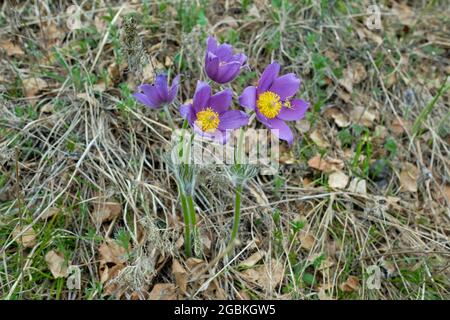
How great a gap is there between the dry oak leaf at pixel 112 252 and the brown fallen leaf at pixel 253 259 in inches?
20.1

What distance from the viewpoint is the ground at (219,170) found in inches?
86.7

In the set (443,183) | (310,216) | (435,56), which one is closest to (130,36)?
(310,216)

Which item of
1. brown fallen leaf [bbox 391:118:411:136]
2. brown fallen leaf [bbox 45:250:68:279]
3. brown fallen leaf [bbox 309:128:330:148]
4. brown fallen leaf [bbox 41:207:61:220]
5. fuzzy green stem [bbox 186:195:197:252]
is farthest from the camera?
brown fallen leaf [bbox 391:118:411:136]

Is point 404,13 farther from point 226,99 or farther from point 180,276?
point 180,276

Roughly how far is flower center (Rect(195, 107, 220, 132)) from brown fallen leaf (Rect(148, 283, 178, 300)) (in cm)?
73

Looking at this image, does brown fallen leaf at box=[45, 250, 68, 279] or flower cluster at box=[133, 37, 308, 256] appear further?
brown fallen leaf at box=[45, 250, 68, 279]

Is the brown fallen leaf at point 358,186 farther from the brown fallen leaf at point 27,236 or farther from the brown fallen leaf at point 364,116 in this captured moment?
the brown fallen leaf at point 27,236

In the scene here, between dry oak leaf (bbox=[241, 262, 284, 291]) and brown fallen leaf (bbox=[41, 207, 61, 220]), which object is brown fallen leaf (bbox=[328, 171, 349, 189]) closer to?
dry oak leaf (bbox=[241, 262, 284, 291])

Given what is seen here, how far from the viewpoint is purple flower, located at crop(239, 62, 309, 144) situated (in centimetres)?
183

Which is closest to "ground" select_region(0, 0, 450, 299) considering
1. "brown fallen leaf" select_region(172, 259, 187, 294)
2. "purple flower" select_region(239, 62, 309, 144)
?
"brown fallen leaf" select_region(172, 259, 187, 294)

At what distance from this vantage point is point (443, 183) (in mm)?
2668

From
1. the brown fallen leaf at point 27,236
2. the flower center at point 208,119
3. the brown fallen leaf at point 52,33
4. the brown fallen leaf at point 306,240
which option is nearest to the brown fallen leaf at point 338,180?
the brown fallen leaf at point 306,240
